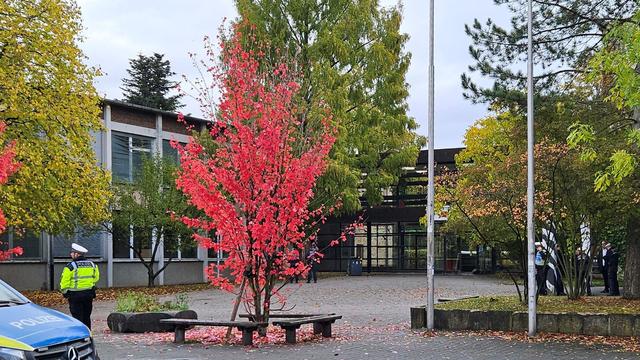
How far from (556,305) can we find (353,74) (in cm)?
2145

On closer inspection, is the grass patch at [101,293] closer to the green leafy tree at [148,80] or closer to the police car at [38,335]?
the police car at [38,335]

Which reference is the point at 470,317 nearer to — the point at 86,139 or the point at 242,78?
the point at 242,78

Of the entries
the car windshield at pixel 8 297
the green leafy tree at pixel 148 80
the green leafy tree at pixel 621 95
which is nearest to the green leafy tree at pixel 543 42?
the green leafy tree at pixel 621 95

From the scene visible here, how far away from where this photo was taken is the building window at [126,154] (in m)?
35.8

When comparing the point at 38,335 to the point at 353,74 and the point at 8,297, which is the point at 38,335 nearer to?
the point at 8,297

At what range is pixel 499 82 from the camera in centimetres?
1967

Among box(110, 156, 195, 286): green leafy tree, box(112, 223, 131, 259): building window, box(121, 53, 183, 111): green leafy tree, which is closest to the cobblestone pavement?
box(110, 156, 195, 286): green leafy tree

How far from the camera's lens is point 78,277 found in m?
14.7

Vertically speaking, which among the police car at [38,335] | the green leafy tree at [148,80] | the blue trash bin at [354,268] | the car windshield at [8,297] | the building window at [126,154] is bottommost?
the blue trash bin at [354,268]

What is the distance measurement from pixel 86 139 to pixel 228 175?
12.7 metres

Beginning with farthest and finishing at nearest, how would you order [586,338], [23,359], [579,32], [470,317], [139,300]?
1. [579,32]
2. [139,300]
3. [470,317]
4. [586,338]
5. [23,359]

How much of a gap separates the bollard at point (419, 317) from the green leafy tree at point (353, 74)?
17129mm

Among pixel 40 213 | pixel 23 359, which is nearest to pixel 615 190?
pixel 23 359

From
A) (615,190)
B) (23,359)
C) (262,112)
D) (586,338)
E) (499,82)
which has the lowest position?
(586,338)
